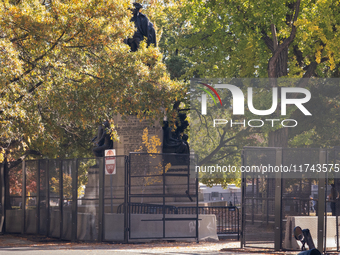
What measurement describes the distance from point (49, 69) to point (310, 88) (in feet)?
54.2

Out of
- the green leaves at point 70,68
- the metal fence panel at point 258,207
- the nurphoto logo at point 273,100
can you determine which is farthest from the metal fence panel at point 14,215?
the nurphoto logo at point 273,100

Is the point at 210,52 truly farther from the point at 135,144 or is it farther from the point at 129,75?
the point at 129,75

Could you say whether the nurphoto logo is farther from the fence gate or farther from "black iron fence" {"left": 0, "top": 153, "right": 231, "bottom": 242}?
the fence gate

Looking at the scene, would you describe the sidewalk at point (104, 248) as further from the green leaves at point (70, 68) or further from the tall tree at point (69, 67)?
the green leaves at point (70, 68)

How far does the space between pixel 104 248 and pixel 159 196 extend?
2.38 meters

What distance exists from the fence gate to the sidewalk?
0.39m

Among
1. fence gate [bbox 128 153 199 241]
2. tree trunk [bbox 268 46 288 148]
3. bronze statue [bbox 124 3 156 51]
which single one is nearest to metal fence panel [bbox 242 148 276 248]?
fence gate [bbox 128 153 199 241]

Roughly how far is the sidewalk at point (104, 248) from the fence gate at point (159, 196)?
1.28ft

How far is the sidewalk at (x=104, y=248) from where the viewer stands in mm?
12602

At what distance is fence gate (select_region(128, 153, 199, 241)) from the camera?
49.9 feet

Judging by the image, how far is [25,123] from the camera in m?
14.4

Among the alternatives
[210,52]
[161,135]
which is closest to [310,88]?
[210,52]

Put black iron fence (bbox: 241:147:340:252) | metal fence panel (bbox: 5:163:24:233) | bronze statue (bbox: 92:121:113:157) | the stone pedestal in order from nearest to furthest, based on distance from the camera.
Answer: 1. black iron fence (bbox: 241:147:340:252)
2. the stone pedestal
3. metal fence panel (bbox: 5:163:24:233)
4. bronze statue (bbox: 92:121:113:157)

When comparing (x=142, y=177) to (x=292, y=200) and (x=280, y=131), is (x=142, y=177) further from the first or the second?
(x=280, y=131)
